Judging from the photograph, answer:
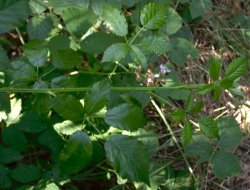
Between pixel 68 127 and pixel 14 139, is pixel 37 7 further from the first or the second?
pixel 68 127

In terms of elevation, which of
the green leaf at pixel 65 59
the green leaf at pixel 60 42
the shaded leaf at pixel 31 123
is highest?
the green leaf at pixel 65 59

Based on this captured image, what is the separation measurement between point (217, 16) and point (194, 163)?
91cm

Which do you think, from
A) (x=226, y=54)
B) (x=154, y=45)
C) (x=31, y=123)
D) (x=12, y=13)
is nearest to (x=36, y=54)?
(x=12, y=13)

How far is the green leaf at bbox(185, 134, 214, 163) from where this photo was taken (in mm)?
1667

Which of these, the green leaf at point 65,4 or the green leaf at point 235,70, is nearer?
the green leaf at point 235,70

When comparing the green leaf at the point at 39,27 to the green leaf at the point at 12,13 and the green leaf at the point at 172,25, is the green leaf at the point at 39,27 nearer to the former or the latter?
the green leaf at the point at 12,13

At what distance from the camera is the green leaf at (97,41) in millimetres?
1475

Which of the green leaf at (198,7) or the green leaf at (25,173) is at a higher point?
the green leaf at (198,7)

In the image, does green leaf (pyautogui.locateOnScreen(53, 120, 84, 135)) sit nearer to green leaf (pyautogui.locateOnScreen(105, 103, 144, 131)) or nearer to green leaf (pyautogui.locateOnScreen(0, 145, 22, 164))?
green leaf (pyautogui.locateOnScreen(105, 103, 144, 131))

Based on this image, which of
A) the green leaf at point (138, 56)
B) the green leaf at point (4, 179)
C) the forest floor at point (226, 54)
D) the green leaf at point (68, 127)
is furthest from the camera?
the forest floor at point (226, 54)

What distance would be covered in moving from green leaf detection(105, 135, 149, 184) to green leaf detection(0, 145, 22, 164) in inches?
23.6

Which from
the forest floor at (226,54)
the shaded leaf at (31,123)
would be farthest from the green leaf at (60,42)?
the forest floor at (226,54)

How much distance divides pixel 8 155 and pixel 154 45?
71 centimetres

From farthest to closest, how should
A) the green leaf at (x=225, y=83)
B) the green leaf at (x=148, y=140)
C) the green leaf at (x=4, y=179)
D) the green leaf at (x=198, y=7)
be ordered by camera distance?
1. the green leaf at (x=198, y=7)
2. the green leaf at (x=148, y=140)
3. the green leaf at (x=4, y=179)
4. the green leaf at (x=225, y=83)
